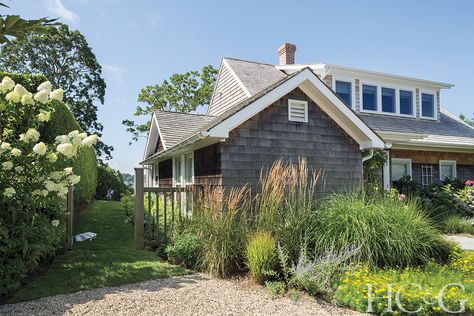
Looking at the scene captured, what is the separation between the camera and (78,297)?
14.4 ft

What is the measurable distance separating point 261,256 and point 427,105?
1426 cm

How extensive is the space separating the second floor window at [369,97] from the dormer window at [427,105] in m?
2.97

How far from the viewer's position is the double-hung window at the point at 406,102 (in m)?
14.9

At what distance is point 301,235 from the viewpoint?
5.37 meters

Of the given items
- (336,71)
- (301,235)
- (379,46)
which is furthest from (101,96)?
(301,235)

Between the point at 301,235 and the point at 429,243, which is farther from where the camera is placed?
the point at 429,243

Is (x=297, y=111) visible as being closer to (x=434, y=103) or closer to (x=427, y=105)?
(x=427, y=105)

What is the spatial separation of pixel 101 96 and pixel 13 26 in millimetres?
29260

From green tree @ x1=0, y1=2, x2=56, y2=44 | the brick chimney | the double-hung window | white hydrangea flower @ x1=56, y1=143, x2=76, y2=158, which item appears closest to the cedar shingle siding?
white hydrangea flower @ x1=56, y1=143, x2=76, y2=158

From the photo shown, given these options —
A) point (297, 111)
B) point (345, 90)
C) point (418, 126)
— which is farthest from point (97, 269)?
point (418, 126)

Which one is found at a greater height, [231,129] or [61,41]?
[61,41]

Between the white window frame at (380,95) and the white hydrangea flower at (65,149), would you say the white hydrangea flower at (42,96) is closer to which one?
the white hydrangea flower at (65,149)

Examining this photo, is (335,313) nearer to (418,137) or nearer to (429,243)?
(429,243)

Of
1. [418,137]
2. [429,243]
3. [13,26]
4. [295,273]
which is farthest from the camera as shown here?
[418,137]
